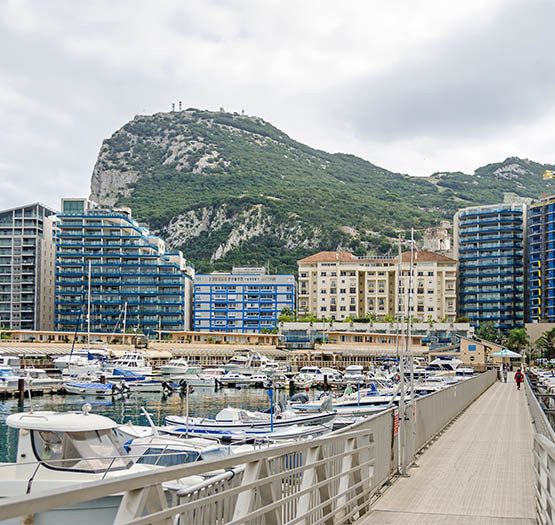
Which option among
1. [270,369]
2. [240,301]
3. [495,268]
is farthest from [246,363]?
[495,268]

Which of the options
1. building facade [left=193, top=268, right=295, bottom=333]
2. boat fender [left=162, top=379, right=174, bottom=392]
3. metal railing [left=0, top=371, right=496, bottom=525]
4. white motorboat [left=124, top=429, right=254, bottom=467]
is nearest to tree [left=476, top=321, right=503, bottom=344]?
building facade [left=193, top=268, right=295, bottom=333]

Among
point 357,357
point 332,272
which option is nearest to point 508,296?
point 332,272

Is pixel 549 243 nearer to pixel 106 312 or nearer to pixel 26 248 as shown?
pixel 106 312

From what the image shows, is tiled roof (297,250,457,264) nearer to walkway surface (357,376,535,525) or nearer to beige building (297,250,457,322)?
beige building (297,250,457,322)

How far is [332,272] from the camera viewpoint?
14725 cm

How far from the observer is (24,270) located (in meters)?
138

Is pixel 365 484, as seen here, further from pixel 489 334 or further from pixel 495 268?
pixel 495 268

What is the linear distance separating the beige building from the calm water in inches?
3123

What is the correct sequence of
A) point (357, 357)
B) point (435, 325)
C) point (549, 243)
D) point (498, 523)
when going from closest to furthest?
point (498, 523)
point (357, 357)
point (435, 325)
point (549, 243)

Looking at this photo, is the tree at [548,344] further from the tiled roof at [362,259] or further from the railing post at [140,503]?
the railing post at [140,503]

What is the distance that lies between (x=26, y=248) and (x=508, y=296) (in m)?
103

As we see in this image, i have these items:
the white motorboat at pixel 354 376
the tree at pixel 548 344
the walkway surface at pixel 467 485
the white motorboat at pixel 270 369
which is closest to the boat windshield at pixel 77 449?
the walkway surface at pixel 467 485

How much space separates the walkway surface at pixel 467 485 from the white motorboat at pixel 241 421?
11.3 meters

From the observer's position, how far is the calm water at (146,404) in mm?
46219
